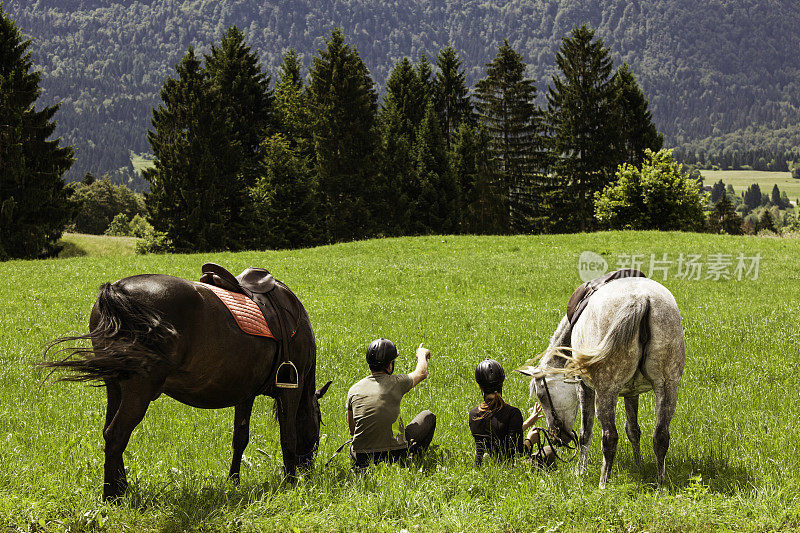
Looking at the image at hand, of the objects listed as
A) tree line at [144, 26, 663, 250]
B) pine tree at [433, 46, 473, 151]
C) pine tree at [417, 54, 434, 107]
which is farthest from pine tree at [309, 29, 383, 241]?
pine tree at [433, 46, 473, 151]

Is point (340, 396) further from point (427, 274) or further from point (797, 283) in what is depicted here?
point (797, 283)

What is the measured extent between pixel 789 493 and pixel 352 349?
28.4 ft

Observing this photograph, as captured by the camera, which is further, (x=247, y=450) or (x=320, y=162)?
(x=320, y=162)

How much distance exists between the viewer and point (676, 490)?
5578 mm

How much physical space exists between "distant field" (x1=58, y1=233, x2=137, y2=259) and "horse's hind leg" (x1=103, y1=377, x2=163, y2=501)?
44129 millimetres

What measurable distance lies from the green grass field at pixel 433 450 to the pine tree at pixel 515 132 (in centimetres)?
3996

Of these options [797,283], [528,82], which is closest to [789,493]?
[797,283]

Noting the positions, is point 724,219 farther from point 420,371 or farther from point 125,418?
point 125,418

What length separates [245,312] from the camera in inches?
199

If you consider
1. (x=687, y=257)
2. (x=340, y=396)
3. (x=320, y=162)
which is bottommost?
(x=340, y=396)

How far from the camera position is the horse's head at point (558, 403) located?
6.18 metres

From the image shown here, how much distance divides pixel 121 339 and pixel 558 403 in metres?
4.60

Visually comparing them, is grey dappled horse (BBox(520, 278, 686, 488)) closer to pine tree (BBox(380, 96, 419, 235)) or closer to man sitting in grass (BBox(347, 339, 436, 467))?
man sitting in grass (BBox(347, 339, 436, 467))

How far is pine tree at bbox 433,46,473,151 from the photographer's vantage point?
2344 inches
